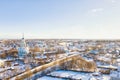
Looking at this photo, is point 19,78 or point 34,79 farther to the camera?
point 34,79

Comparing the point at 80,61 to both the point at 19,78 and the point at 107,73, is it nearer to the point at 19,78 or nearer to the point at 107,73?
the point at 107,73

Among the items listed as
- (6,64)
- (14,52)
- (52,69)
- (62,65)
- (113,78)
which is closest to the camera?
(113,78)

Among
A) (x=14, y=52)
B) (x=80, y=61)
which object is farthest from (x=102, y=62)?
(x=14, y=52)

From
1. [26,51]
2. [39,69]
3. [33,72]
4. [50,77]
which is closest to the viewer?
[50,77]

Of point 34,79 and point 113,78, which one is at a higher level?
point 113,78

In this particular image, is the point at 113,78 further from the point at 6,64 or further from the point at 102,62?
the point at 6,64

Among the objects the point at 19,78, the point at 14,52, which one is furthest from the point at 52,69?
the point at 14,52

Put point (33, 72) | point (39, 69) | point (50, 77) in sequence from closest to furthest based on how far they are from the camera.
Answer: point (50, 77) → point (33, 72) → point (39, 69)

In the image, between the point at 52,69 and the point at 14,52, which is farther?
the point at 14,52

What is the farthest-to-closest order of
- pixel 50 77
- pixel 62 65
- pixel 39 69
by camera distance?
1. pixel 62 65
2. pixel 39 69
3. pixel 50 77
